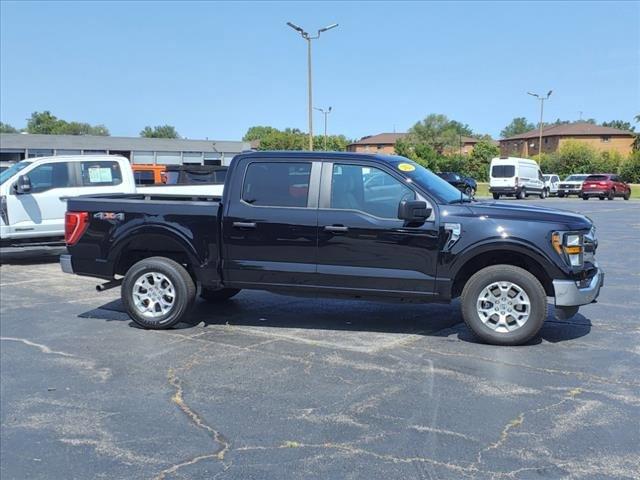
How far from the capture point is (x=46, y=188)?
40.0 feet

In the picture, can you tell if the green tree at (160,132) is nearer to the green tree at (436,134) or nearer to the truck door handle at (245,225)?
the green tree at (436,134)

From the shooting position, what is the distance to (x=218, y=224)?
6.64 m

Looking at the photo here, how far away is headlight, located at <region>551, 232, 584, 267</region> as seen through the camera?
582 centimetres

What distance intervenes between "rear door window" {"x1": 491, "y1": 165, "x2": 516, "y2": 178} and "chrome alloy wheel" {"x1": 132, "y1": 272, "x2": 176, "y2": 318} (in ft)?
111

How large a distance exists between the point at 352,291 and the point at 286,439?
8.30 ft

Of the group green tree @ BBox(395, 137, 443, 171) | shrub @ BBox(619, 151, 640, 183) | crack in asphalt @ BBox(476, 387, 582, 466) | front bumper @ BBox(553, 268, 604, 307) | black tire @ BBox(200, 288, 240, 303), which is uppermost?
green tree @ BBox(395, 137, 443, 171)

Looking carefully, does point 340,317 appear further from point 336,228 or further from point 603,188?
point 603,188

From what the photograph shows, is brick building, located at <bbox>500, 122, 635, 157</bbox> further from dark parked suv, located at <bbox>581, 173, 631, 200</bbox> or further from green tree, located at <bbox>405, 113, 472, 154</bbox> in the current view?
dark parked suv, located at <bbox>581, 173, 631, 200</bbox>

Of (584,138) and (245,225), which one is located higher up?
(584,138)

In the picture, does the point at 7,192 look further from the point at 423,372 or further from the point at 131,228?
the point at 423,372

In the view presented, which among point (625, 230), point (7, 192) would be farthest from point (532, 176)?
point (7, 192)

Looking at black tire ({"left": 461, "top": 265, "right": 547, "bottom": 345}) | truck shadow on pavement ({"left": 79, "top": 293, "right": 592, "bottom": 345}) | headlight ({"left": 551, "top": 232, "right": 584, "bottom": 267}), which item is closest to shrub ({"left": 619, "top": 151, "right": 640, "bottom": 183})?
truck shadow on pavement ({"left": 79, "top": 293, "right": 592, "bottom": 345})

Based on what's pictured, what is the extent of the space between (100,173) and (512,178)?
29.8m

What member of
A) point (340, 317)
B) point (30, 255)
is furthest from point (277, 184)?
point (30, 255)
